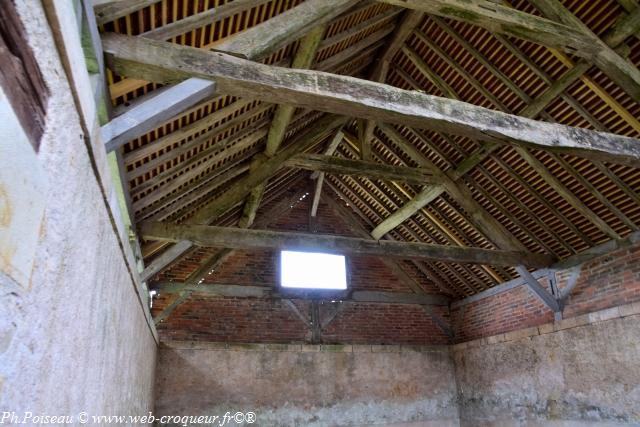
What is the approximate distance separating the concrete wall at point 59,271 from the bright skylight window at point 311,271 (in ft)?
19.1

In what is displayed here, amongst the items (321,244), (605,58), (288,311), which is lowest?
(288,311)

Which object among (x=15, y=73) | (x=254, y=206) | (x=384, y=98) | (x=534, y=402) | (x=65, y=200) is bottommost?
(x=534, y=402)

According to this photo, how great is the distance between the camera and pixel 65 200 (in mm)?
1692

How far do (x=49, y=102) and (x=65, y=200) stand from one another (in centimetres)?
36

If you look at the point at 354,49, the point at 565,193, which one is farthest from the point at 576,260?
the point at 354,49

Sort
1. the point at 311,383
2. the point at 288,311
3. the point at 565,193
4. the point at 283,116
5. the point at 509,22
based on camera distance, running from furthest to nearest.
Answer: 1. the point at 288,311
2. the point at 311,383
3. the point at 565,193
4. the point at 283,116
5. the point at 509,22

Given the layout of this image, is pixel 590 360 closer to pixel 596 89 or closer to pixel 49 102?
pixel 596 89

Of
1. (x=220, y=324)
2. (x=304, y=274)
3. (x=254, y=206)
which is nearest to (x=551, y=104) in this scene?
(x=254, y=206)

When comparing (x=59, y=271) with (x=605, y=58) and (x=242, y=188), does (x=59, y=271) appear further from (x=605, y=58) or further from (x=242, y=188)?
(x=605, y=58)

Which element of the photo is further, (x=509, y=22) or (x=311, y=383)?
(x=311, y=383)

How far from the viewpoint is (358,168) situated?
257 inches

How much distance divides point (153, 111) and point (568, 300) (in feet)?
21.4

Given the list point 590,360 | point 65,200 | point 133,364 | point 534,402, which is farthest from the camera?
point 534,402

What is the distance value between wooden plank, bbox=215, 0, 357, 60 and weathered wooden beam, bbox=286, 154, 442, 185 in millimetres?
2815
